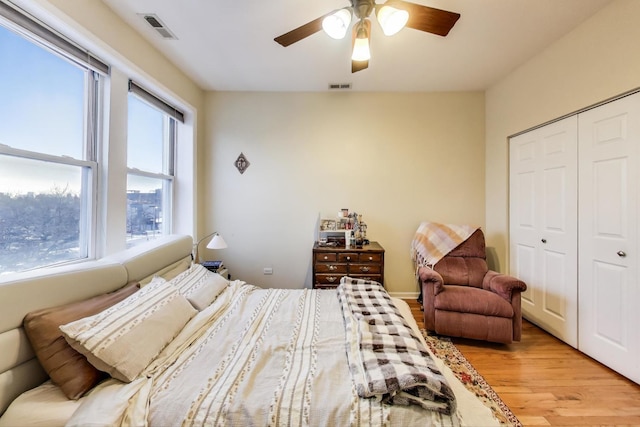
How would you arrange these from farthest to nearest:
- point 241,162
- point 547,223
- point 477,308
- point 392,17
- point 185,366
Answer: point 241,162 → point 547,223 → point 477,308 → point 392,17 → point 185,366

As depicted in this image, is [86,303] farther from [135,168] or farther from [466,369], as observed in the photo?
[466,369]

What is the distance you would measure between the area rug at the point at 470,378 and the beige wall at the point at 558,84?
154cm

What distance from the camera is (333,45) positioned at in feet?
7.86

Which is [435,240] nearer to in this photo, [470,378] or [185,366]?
[470,378]

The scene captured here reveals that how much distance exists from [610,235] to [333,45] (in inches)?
113

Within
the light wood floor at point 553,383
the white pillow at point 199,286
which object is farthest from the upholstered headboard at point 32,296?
the light wood floor at point 553,383

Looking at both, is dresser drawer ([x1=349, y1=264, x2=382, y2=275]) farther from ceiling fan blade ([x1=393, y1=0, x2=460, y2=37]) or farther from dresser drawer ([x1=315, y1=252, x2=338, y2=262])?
ceiling fan blade ([x1=393, y1=0, x2=460, y2=37])

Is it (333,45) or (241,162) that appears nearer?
(333,45)

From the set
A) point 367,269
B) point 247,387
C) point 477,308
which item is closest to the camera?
point 247,387

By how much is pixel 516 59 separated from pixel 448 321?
282 centimetres

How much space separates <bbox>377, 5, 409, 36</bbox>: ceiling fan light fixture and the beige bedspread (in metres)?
1.85

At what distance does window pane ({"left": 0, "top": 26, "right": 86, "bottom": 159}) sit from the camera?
147 centimetres

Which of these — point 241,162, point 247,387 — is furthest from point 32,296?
point 241,162

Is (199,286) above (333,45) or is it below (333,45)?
below
